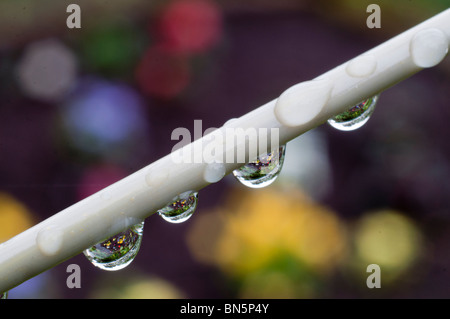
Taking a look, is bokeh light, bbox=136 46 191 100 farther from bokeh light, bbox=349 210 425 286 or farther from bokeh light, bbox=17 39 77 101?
bokeh light, bbox=349 210 425 286

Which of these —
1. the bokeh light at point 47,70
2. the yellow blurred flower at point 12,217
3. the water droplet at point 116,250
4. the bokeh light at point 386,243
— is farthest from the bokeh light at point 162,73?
the water droplet at point 116,250

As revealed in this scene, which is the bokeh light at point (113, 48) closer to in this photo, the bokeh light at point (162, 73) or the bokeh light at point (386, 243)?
the bokeh light at point (162, 73)

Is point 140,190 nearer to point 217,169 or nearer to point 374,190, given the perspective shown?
point 217,169

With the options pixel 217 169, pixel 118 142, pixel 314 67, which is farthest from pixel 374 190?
pixel 217 169

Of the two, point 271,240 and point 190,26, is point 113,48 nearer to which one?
point 190,26

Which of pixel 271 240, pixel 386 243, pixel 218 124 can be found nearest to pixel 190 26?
pixel 218 124

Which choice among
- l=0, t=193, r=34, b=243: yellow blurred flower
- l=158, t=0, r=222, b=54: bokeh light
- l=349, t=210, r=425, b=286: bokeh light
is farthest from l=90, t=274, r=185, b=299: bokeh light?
l=158, t=0, r=222, b=54: bokeh light

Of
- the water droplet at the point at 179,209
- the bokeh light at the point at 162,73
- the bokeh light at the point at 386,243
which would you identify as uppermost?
the bokeh light at the point at 162,73
